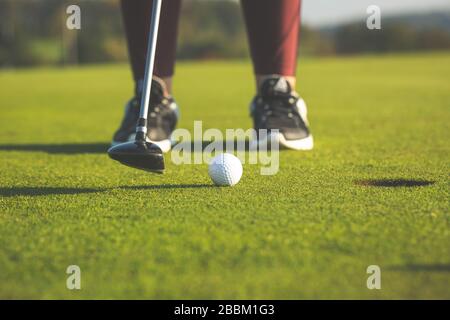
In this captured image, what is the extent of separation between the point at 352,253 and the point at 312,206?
47cm

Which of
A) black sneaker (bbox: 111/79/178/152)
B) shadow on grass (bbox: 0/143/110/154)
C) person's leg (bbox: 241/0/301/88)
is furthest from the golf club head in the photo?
person's leg (bbox: 241/0/301/88)

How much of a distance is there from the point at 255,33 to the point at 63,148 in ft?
4.34

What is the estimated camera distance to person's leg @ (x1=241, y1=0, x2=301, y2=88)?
345 cm

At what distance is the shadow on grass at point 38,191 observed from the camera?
7.80ft

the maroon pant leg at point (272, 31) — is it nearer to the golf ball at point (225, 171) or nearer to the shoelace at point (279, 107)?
the shoelace at point (279, 107)

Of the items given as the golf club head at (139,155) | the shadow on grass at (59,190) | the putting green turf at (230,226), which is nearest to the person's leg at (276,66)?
the putting green turf at (230,226)

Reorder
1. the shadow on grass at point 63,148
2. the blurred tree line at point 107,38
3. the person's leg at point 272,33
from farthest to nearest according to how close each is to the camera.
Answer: the blurred tree line at point 107,38 → the shadow on grass at point 63,148 → the person's leg at point 272,33

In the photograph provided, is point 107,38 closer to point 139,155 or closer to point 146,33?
point 146,33

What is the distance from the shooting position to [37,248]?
1.69 metres

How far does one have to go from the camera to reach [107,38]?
34.7 m

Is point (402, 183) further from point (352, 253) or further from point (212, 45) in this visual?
point (212, 45)

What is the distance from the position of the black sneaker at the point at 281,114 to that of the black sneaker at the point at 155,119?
19.6 inches

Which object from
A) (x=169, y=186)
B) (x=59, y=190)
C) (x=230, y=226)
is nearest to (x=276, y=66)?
(x=169, y=186)
